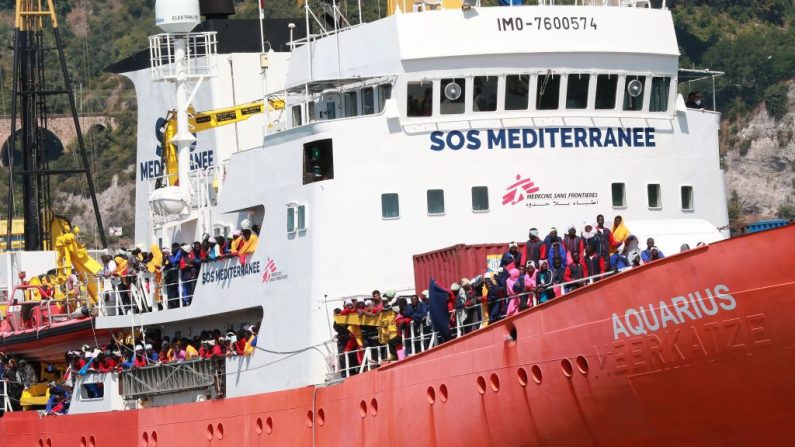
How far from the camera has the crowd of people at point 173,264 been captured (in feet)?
86.1

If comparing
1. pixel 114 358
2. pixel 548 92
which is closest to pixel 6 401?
pixel 114 358

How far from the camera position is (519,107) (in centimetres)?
2500

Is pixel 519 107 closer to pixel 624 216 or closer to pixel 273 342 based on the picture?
pixel 624 216

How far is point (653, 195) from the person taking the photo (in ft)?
83.5

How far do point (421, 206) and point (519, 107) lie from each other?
2.16 metres

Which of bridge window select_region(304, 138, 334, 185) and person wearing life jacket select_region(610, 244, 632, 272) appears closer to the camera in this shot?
person wearing life jacket select_region(610, 244, 632, 272)

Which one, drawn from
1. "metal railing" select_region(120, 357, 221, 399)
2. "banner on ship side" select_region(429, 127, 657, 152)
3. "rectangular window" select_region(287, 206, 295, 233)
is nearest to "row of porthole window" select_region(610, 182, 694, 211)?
"banner on ship side" select_region(429, 127, 657, 152)

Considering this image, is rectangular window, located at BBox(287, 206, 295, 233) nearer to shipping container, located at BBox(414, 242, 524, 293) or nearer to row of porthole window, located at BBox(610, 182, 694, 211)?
shipping container, located at BBox(414, 242, 524, 293)

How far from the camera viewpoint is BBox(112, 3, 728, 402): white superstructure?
24.3 m

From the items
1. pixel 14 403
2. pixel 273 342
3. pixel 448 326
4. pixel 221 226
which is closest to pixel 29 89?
pixel 14 403

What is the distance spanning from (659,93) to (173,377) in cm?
927

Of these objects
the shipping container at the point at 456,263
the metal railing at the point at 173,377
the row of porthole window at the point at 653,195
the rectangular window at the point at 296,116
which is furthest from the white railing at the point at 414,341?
the rectangular window at the point at 296,116

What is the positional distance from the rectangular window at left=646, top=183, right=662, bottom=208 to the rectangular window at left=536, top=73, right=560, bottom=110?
195 centimetres

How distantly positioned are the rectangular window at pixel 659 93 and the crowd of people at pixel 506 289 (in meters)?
3.60
